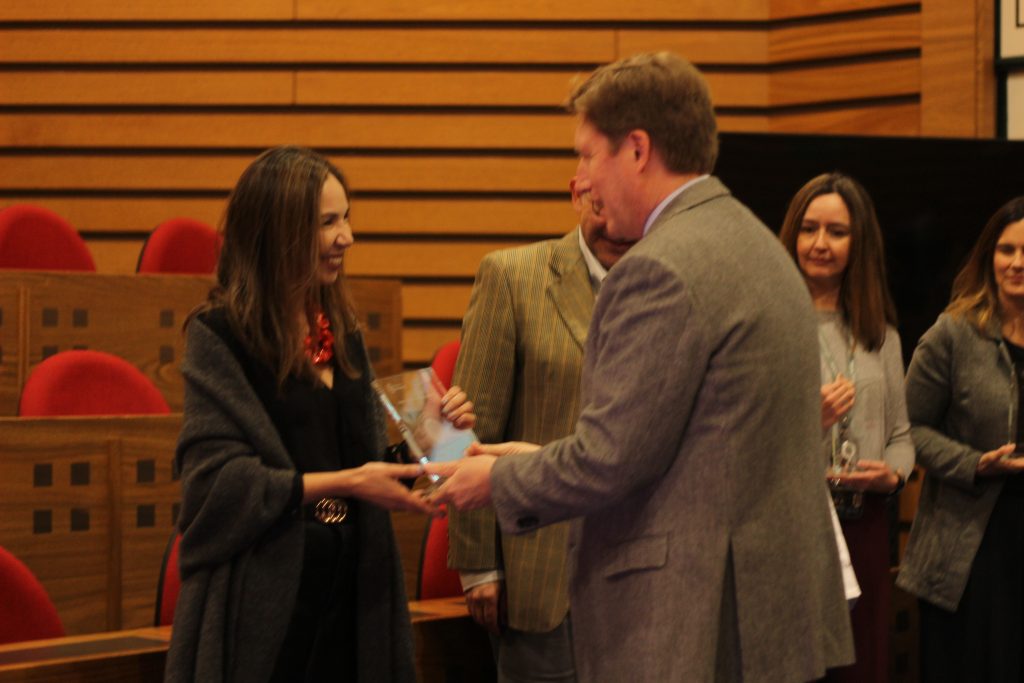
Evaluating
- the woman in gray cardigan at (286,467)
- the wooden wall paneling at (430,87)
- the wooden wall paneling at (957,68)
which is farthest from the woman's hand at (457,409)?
the wooden wall paneling at (430,87)

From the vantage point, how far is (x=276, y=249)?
220 centimetres

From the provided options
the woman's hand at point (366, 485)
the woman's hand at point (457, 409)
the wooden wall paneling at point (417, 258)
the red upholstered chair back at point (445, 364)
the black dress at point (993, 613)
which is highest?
the wooden wall paneling at point (417, 258)

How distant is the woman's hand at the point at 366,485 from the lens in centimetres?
209

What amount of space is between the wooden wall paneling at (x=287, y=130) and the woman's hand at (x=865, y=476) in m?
3.38

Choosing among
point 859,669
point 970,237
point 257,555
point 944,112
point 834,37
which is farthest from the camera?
point 834,37

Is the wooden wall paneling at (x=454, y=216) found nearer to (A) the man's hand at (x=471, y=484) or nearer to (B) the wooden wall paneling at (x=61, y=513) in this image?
(B) the wooden wall paneling at (x=61, y=513)

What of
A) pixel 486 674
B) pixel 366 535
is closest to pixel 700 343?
pixel 366 535

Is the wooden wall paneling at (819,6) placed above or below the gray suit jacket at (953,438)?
above

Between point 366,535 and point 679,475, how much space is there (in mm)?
677

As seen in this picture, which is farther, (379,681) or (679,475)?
(379,681)

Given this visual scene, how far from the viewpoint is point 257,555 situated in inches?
82.0

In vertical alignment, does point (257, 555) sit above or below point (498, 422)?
below

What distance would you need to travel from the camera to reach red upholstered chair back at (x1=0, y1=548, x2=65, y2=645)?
2271 mm

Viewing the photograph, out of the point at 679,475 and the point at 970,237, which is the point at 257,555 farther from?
the point at 970,237
